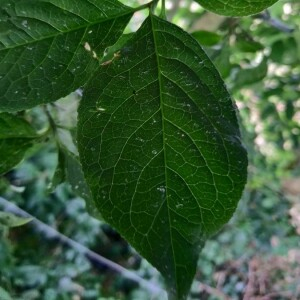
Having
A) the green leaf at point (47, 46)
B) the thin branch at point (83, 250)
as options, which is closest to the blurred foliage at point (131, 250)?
the thin branch at point (83, 250)

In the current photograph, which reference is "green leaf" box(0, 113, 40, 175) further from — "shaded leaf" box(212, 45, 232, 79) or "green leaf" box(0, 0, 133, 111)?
"shaded leaf" box(212, 45, 232, 79)

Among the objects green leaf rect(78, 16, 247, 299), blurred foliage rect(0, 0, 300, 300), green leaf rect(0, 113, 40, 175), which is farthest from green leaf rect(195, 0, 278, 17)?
blurred foliage rect(0, 0, 300, 300)

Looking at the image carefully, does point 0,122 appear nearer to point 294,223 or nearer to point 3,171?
point 3,171

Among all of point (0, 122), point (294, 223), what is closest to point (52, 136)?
point (0, 122)

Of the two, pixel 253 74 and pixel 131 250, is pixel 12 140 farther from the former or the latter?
pixel 131 250

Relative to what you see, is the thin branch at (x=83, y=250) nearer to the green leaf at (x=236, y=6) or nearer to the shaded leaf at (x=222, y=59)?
the shaded leaf at (x=222, y=59)

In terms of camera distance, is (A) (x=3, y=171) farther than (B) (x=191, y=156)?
Yes

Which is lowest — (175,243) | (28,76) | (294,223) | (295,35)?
(294,223)
